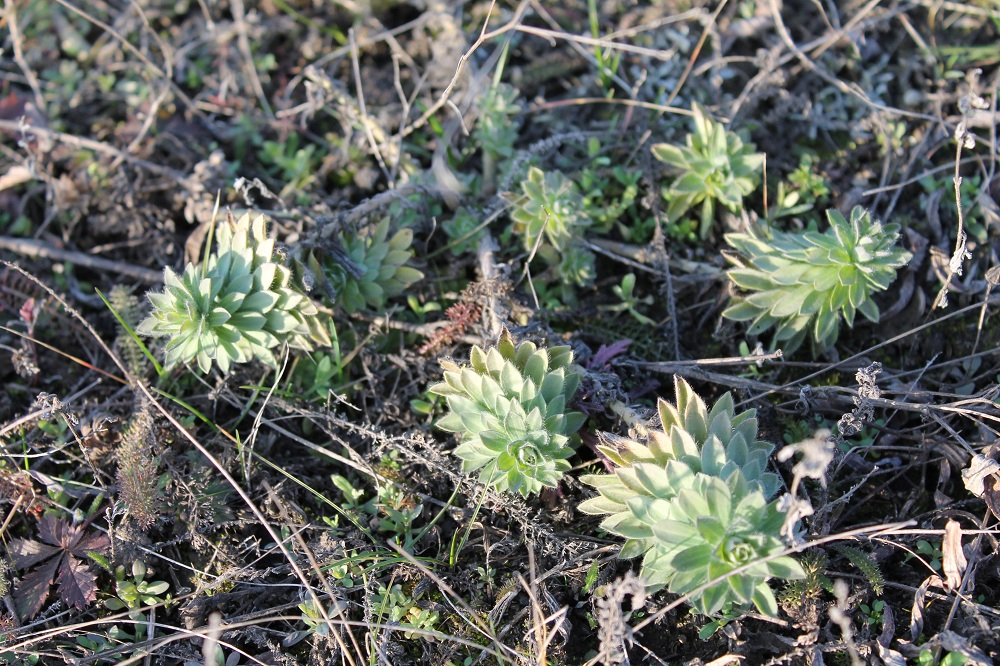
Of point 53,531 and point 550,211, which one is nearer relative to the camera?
point 53,531

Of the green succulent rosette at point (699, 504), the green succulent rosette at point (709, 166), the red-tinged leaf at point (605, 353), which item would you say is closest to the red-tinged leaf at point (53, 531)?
the green succulent rosette at point (699, 504)

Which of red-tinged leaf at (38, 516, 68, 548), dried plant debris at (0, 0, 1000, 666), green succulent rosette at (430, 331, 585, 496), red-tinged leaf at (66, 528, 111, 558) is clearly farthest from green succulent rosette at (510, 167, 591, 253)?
red-tinged leaf at (38, 516, 68, 548)

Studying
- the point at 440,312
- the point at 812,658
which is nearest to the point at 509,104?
the point at 440,312

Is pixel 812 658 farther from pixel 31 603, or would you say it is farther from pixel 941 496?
pixel 31 603

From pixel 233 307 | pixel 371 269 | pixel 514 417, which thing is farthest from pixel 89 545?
pixel 514 417

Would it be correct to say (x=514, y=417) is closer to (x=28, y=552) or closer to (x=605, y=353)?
(x=605, y=353)

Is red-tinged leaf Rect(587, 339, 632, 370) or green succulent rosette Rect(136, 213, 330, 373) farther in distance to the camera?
red-tinged leaf Rect(587, 339, 632, 370)

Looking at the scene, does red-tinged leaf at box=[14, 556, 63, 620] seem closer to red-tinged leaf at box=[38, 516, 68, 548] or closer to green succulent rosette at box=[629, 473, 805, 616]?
red-tinged leaf at box=[38, 516, 68, 548]
